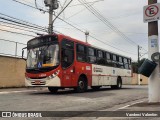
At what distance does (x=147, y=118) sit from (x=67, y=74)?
8.83 meters

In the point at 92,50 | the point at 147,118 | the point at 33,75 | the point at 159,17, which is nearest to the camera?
the point at 147,118

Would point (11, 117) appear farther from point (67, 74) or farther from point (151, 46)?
point (67, 74)

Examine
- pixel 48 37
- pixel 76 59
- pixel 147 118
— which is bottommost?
pixel 147 118

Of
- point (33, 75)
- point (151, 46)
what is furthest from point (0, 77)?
point (151, 46)

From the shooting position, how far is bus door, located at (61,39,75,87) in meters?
16.5

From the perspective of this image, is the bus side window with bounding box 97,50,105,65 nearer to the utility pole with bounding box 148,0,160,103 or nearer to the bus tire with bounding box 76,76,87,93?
the bus tire with bounding box 76,76,87,93

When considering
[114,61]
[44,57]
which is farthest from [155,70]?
[114,61]

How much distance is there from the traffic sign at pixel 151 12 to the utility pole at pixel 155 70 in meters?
0.19

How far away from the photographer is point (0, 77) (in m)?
23.3

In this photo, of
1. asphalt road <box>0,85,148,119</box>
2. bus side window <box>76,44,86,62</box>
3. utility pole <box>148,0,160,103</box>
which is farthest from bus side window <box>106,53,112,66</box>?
utility pole <box>148,0,160,103</box>

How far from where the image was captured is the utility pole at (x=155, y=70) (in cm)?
1177

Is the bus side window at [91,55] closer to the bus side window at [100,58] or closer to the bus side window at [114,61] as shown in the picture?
the bus side window at [100,58]

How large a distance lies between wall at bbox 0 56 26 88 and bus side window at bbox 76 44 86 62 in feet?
24.7

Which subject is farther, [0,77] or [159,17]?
[0,77]
